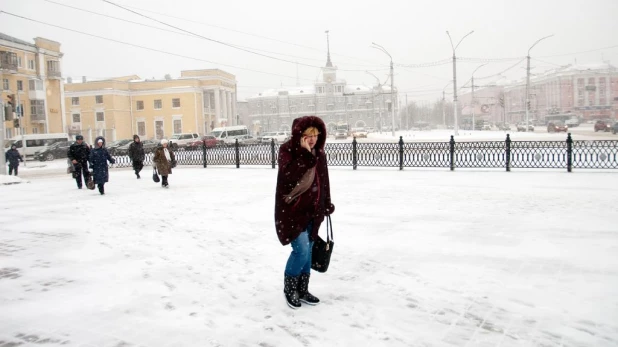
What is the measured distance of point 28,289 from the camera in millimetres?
4566

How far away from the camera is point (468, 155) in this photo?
16672 mm

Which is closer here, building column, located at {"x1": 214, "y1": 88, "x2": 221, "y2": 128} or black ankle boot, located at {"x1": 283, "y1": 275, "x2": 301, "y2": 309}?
black ankle boot, located at {"x1": 283, "y1": 275, "x2": 301, "y2": 309}

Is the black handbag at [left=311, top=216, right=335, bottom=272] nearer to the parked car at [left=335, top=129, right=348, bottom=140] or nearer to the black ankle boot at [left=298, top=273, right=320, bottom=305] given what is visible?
the black ankle boot at [left=298, top=273, right=320, bottom=305]

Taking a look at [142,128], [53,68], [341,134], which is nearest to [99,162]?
[341,134]

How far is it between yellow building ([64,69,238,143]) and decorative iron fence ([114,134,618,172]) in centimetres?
4722

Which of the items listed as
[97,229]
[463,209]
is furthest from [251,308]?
[463,209]

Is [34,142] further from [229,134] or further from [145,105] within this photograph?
[145,105]

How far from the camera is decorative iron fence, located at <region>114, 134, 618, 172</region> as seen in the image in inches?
564

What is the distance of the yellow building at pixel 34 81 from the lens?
41.5m

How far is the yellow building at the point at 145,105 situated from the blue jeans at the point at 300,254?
205 ft

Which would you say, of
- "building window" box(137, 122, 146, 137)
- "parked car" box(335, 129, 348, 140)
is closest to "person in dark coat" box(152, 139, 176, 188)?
"parked car" box(335, 129, 348, 140)

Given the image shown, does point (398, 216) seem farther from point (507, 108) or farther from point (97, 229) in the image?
point (507, 108)

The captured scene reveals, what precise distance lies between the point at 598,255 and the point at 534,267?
0.95m

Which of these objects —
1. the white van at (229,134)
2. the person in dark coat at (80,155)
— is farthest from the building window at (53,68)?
the person in dark coat at (80,155)
